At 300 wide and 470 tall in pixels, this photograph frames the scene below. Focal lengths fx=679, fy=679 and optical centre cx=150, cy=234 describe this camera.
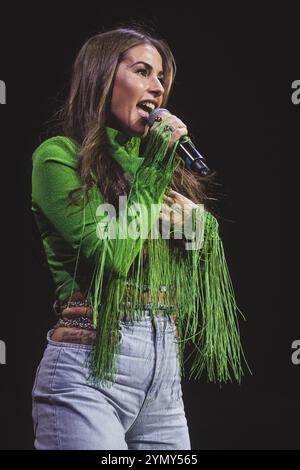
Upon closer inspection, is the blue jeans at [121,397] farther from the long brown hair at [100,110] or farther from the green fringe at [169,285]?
the long brown hair at [100,110]

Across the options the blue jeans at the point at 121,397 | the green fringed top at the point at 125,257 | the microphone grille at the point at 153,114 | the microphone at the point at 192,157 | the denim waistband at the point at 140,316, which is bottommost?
the blue jeans at the point at 121,397

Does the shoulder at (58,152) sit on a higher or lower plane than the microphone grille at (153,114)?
lower

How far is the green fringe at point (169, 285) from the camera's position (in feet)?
3.81

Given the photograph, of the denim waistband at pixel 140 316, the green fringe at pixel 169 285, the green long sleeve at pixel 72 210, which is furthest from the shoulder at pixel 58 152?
the denim waistband at pixel 140 316

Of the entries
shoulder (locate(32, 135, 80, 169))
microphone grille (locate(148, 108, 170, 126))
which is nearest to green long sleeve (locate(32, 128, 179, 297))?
shoulder (locate(32, 135, 80, 169))

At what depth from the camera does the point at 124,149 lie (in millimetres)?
1367

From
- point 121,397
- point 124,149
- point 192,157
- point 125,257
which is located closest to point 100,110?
point 124,149

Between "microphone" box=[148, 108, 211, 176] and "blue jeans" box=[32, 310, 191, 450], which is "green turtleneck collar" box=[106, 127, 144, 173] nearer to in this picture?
"microphone" box=[148, 108, 211, 176]

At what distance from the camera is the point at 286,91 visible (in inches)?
78.4

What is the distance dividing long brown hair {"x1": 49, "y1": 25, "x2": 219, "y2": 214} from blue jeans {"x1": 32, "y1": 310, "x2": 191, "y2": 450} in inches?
10.5

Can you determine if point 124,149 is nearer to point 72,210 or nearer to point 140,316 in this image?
point 72,210

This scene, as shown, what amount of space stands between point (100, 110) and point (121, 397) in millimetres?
555

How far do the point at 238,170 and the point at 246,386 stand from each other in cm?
68
